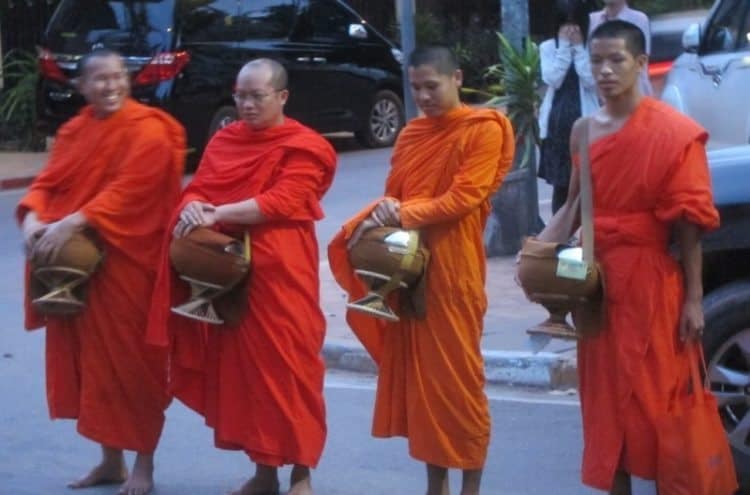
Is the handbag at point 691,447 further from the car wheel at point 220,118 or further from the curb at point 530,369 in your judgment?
the car wheel at point 220,118

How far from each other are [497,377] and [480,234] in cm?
253

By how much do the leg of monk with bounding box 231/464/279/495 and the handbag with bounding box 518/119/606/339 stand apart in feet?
4.58

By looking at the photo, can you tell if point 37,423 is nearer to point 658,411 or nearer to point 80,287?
point 80,287

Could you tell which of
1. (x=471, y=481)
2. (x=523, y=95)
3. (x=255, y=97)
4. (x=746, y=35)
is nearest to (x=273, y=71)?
(x=255, y=97)

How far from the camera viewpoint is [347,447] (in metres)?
7.04

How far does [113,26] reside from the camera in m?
15.8

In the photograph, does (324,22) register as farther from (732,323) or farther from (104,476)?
(732,323)

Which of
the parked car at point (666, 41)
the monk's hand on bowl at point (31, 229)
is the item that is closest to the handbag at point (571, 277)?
the monk's hand on bowl at point (31, 229)

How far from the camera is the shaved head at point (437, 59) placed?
18.3 feet

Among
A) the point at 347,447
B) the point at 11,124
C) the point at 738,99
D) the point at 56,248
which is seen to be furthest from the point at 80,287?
the point at 11,124

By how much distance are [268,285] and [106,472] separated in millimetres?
1165

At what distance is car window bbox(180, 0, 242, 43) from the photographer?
1575 cm

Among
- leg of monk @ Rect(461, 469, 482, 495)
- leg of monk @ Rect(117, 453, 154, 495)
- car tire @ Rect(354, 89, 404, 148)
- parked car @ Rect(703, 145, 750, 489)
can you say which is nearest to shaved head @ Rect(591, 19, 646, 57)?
parked car @ Rect(703, 145, 750, 489)

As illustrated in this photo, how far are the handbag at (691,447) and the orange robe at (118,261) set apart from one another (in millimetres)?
2070
